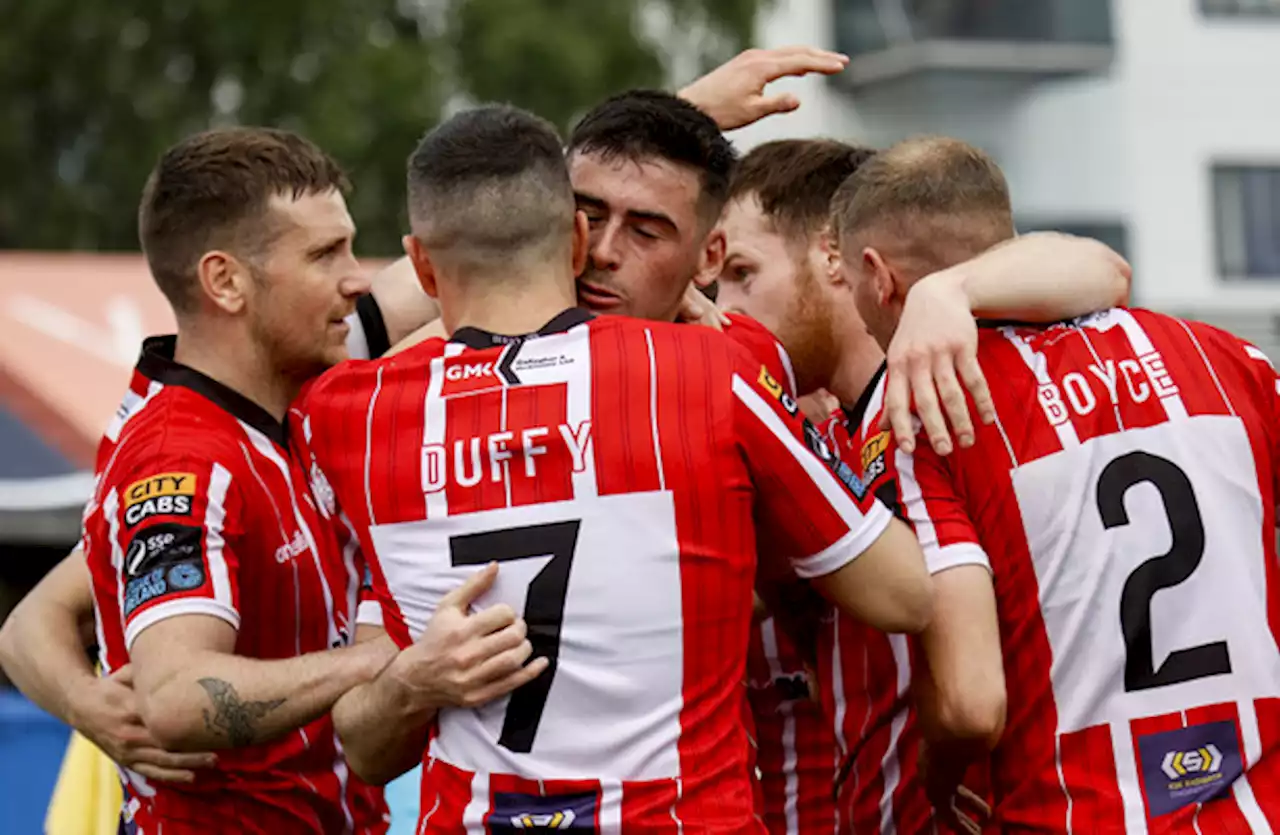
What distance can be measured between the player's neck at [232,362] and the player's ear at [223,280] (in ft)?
0.26

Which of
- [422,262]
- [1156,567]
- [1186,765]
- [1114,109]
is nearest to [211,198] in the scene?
[422,262]

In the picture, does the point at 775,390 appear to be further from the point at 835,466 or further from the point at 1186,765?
the point at 1186,765

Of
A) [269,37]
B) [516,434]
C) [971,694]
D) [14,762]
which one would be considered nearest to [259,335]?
[516,434]

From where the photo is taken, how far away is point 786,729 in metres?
4.01

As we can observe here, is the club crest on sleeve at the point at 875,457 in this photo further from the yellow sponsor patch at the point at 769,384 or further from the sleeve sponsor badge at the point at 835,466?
the yellow sponsor patch at the point at 769,384

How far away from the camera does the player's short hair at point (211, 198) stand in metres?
4.25

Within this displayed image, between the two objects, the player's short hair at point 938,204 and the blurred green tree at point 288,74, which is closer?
the player's short hair at point 938,204

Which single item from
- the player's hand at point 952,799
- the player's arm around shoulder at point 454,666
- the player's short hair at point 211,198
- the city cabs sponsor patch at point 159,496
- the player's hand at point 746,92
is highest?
the player's hand at point 746,92

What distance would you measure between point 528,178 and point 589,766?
1.11 metres

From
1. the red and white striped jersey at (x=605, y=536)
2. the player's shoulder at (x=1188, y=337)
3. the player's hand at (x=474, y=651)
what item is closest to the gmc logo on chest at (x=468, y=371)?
the red and white striped jersey at (x=605, y=536)

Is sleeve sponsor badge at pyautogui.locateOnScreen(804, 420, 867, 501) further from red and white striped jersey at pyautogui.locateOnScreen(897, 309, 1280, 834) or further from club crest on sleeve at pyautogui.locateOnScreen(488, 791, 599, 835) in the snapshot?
club crest on sleeve at pyautogui.locateOnScreen(488, 791, 599, 835)

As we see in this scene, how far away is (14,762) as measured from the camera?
725 cm

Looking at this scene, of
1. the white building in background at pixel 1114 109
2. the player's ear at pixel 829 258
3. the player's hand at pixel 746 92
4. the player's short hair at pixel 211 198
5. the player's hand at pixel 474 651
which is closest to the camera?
the player's hand at pixel 474 651

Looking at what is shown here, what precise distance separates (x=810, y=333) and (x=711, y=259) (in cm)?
36
